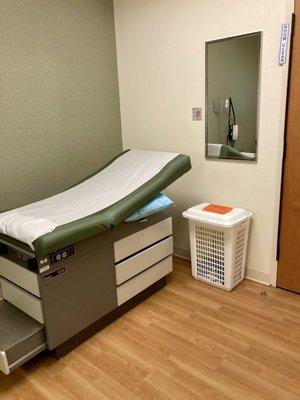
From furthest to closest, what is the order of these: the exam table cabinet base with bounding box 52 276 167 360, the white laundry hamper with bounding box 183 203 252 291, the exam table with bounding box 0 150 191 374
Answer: the white laundry hamper with bounding box 183 203 252 291 < the exam table cabinet base with bounding box 52 276 167 360 < the exam table with bounding box 0 150 191 374

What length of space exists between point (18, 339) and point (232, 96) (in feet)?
7.16

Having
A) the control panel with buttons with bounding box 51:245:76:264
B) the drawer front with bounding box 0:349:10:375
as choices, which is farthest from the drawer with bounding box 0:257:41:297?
the drawer front with bounding box 0:349:10:375

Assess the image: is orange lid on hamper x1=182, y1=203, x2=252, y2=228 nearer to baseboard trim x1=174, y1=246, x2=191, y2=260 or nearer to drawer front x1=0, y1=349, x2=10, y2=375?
baseboard trim x1=174, y1=246, x2=191, y2=260

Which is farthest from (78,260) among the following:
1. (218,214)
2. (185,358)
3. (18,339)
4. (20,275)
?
(218,214)

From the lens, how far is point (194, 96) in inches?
104

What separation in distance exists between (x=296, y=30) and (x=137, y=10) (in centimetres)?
144

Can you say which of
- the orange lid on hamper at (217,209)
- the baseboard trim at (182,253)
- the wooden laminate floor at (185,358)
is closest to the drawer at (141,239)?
the orange lid on hamper at (217,209)

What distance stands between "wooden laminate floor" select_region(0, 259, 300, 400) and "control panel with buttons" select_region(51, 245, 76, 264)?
63cm

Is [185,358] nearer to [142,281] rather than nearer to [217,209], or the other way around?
[142,281]

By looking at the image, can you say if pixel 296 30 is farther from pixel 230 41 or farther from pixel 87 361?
pixel 87 361

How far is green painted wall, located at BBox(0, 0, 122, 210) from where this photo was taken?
2.33m

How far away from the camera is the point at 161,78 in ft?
9.21

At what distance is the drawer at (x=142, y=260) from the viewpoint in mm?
2123

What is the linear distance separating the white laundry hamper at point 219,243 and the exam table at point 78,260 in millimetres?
266
